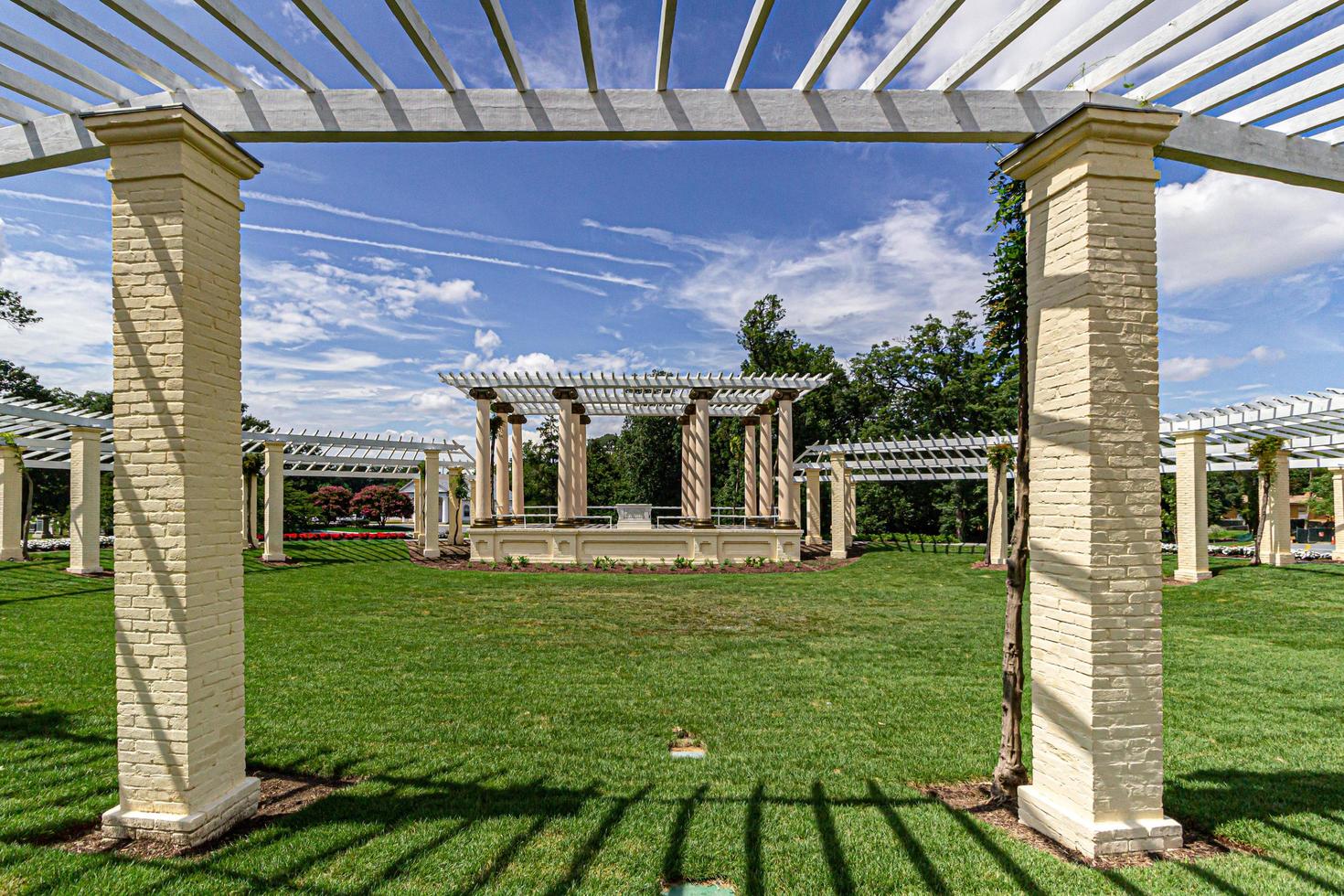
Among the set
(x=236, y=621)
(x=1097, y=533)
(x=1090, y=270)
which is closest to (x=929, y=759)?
(x=1097, y=533)

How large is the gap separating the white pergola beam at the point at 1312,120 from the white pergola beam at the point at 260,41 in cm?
710

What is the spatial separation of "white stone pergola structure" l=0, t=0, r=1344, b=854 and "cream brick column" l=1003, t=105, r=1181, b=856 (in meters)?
0.02

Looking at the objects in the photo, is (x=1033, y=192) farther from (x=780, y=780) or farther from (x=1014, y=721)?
(x=780, y=780)

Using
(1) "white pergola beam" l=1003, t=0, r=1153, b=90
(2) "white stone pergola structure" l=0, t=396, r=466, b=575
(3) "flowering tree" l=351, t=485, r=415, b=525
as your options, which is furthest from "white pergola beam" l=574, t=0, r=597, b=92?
(3) "flowering tree" l=351, t=485, r=415, b=525

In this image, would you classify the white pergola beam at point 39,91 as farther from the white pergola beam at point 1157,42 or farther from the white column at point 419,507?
the white column at point 419,507

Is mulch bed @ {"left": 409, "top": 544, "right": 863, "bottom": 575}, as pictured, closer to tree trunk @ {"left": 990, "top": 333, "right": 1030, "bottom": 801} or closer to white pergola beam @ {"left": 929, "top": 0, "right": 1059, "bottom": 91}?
tree trunk @ {"left": 990, "top": 333, "right": 1030, "bottom": 801}

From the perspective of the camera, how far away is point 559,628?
416 inches

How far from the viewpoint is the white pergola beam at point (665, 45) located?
350cm

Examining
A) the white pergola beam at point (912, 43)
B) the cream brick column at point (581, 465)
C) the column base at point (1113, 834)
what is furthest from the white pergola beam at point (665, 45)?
the cream brick column at point (581, 465)

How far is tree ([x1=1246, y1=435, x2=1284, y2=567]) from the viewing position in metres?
17.1

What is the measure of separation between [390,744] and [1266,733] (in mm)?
8598

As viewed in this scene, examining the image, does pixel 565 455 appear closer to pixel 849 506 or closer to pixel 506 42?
pixel 849 506

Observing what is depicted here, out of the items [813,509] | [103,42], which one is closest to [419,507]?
[813,509]

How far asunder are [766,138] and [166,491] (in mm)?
4927
